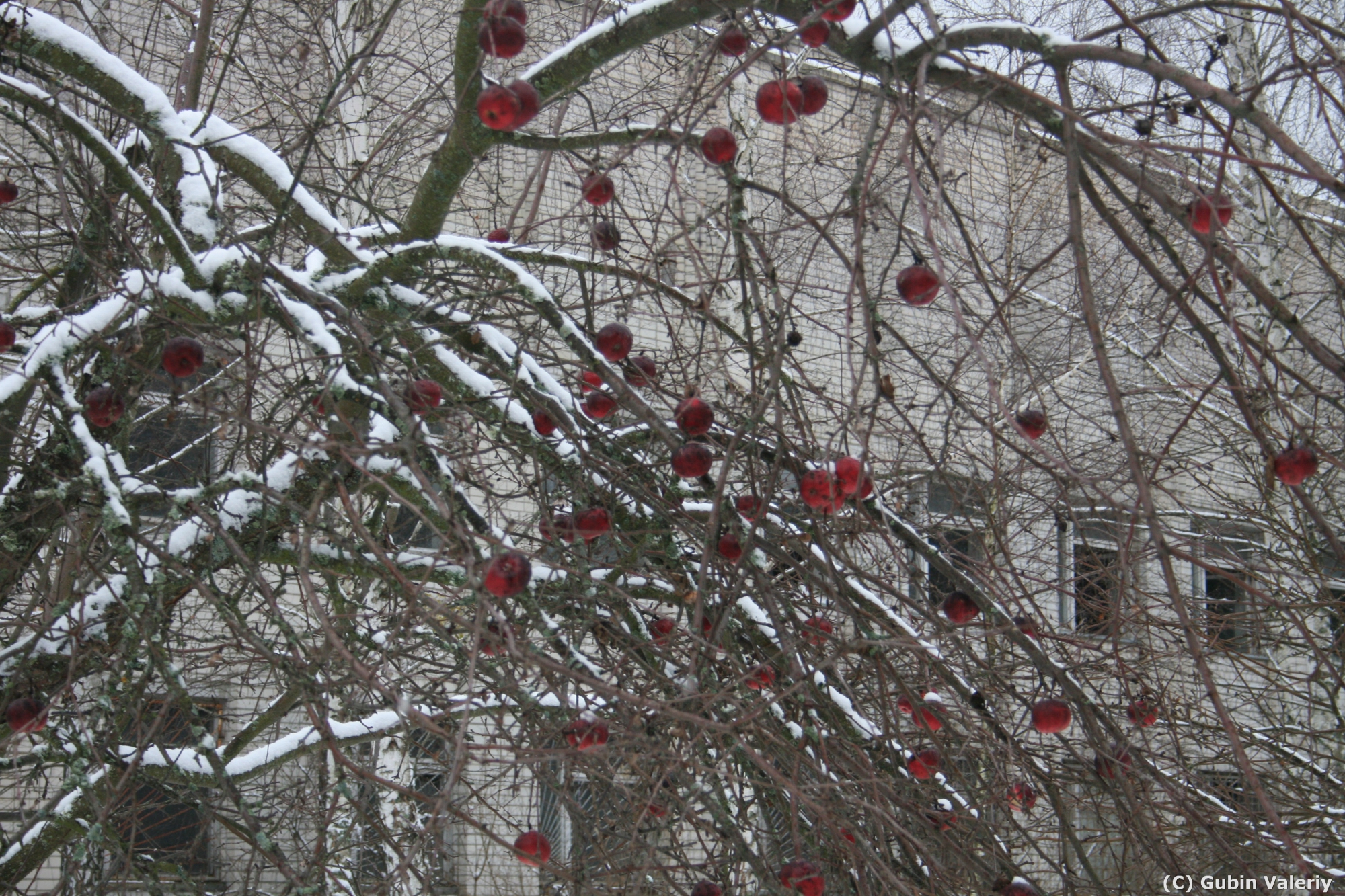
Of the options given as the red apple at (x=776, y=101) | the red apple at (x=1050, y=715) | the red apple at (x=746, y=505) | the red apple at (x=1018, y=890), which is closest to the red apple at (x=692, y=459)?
the red apple at (x=746, y=505)

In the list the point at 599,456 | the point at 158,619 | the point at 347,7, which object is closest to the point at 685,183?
the point at 347,7

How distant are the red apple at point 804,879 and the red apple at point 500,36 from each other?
140 centimetres

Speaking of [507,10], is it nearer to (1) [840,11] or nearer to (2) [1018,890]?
(1) [840,11]

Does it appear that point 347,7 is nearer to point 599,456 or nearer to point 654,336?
point 654,336

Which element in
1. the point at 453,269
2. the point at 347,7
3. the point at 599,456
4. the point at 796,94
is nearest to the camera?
the point at 796,94

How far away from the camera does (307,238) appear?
2.89m

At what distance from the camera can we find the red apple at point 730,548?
215 centimetres

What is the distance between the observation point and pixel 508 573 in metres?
1.47

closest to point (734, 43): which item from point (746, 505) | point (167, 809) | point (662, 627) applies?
point (746, 505)

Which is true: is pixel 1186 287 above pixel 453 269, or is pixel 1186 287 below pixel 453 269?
below

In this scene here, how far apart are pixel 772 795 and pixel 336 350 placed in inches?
50.5

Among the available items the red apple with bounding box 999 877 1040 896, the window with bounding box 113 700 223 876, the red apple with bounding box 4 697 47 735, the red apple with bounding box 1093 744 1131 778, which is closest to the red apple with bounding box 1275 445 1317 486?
the red apple with bounding box 1093 744 1131 778

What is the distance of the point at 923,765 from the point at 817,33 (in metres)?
1.46

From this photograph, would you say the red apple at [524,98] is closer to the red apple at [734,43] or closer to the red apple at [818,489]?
the red apple at [734,43]
